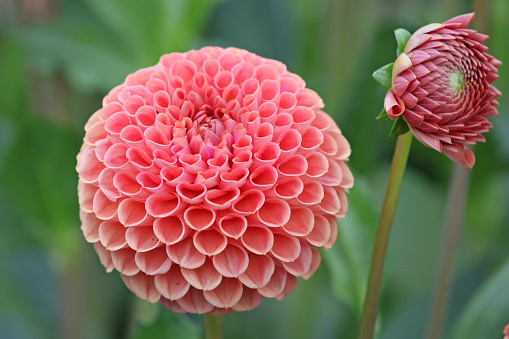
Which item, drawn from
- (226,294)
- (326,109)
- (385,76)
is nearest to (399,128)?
(385,76)

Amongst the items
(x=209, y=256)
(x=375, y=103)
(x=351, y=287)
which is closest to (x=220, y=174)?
(x=209, y=256)

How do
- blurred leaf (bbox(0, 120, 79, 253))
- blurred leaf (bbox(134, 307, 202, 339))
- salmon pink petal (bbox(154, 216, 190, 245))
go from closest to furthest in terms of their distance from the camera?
1. salmon pink petal (bbox(154, 216, 190, 245))
2. blurred leaf (bbox(134, 307, 202, 339))
3. blurred leaf (bbox(0, 120, 79, 253))

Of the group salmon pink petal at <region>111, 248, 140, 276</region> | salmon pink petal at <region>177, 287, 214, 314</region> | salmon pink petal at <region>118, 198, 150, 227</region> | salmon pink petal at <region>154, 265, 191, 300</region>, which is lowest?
salmon pink petal at <region>177, 287, 214, 314</region>

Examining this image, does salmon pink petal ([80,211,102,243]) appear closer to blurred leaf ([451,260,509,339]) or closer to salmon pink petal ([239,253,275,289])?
salmon pink petal ([239,253,275,289])

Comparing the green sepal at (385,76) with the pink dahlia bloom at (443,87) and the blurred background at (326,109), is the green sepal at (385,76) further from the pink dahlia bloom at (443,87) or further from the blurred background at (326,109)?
the blurred background at (326,109)

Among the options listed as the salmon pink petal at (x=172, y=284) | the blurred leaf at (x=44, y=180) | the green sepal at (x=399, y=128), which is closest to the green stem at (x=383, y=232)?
the green sepal at (x=399, y=128)

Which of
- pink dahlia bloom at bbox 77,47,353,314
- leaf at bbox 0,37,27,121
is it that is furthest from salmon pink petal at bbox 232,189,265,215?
leaf at bbox 0,37,27,121
